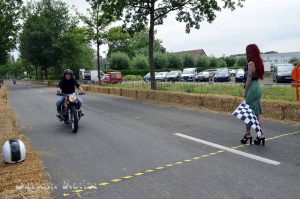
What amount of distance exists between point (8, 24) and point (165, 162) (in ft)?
149

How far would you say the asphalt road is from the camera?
16.2ft

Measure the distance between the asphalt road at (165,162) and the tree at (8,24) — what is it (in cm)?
3591

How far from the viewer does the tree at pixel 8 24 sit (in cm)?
4244

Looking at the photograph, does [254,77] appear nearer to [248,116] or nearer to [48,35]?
[248,116]

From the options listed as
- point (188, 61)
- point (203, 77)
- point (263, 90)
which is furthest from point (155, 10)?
point (188, 61)

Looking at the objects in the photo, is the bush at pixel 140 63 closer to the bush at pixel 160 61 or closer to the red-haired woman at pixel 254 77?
the bush at pixel 160 61

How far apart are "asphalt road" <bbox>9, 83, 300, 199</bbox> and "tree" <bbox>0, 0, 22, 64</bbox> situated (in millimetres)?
35913

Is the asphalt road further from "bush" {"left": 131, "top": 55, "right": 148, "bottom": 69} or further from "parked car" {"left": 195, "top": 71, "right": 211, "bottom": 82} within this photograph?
"bush" {"left": 131, "top": 55, "right": 148, "bottom": 69}

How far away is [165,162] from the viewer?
6.40 m

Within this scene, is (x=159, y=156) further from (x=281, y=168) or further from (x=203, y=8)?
(x=203, y=8)

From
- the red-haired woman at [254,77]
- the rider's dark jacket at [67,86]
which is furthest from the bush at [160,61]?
the red-haired woman at [254,77]

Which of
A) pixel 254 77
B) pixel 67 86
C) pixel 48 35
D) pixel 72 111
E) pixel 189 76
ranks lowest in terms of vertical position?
pixel 72 111

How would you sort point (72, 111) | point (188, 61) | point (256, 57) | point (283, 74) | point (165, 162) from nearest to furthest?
1. point (165, 162)
2. point (256, 57)
3. point (72, 111)
4. point (283, 74)
5. point (188, 61)

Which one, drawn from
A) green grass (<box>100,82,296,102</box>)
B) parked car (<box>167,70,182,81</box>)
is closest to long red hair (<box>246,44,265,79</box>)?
green grass (<box>100,82,296,102</box>)
